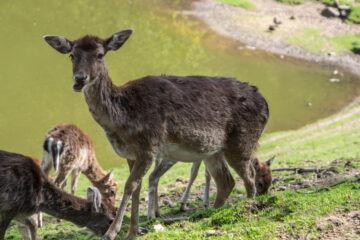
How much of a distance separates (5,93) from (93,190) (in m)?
11.9

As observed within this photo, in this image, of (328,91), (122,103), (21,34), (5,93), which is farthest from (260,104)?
(21,34)

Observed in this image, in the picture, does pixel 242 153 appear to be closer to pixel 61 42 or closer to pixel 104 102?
pixel 104 102

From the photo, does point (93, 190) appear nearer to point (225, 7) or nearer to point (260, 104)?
point (260, 104)

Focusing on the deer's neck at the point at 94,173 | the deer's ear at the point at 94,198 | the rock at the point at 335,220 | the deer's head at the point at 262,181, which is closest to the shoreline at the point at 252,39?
the deer's head at the point at 262,181

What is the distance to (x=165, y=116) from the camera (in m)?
6.72

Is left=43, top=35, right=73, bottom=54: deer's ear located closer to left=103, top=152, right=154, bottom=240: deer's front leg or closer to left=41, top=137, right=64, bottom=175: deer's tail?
left=103, top=152, right=154, bottom=240: deer's front leg

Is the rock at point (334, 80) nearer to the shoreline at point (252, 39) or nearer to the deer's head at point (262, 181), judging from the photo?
the shoreline at point (252, 39)

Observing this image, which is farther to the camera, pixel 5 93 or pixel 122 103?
pixel 5 93

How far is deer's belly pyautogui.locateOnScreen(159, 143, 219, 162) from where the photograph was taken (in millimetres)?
6863

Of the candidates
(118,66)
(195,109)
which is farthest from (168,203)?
(118,66)

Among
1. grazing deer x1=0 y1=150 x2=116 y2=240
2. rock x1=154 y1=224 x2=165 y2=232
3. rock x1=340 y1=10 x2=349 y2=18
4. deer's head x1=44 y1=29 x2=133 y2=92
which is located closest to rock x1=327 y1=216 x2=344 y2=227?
rock x1=154 y1=224 x2=165 y2=232

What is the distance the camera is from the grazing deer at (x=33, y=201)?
21.7ft

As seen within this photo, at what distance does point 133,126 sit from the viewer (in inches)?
256

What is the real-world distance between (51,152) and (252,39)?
19.9m
